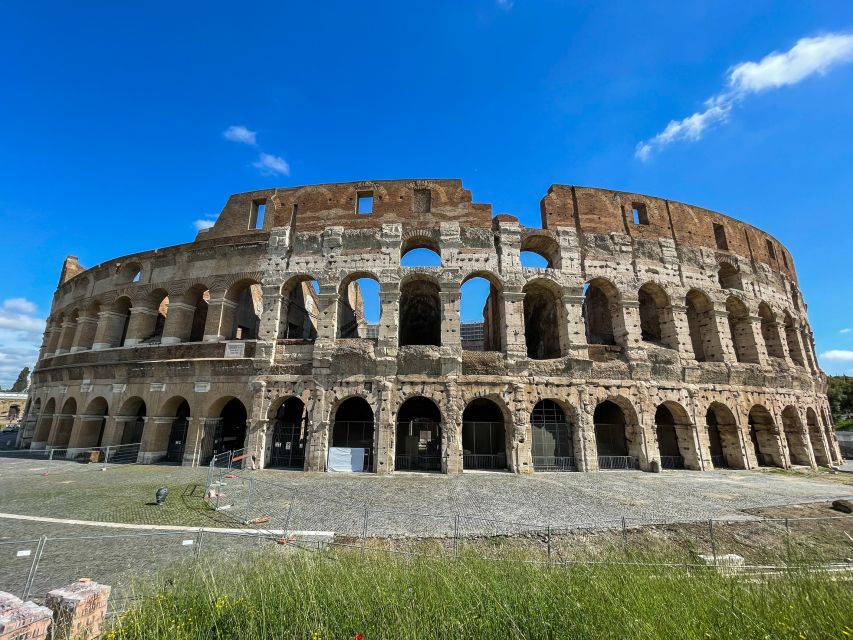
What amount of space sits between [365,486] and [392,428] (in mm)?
3279

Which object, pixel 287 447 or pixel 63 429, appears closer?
pixel 287 447

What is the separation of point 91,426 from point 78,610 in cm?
2142

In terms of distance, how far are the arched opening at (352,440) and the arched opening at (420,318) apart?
17.2 feet

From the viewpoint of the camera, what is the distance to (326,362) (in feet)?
52.7

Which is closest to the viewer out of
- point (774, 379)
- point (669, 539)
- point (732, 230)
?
point (669, 539)

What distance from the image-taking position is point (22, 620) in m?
3.09

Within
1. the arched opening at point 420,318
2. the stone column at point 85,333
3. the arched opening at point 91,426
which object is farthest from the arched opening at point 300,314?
the stone column at point 85,333

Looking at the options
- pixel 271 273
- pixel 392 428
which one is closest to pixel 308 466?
pixel 392 428

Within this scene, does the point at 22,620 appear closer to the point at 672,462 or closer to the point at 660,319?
the point at 672,462

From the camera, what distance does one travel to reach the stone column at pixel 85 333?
21.3m

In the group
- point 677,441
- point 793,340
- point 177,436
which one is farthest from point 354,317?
point 793,340

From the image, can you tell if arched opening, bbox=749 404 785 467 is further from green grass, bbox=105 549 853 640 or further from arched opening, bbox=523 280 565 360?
green grass, bbox=105 549 853 640

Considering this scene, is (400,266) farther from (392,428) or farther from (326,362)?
(392,428)

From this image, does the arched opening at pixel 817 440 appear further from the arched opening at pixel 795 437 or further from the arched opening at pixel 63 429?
the arched opening at pixel 63 429
